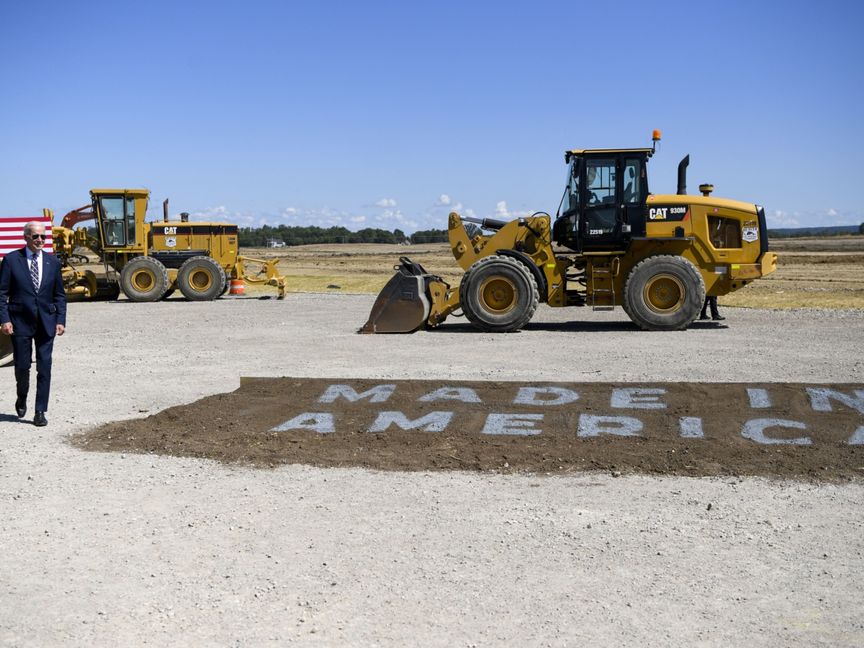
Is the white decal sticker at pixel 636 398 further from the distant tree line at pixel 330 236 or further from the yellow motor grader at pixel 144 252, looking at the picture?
the distant tree line at pixel 330 236

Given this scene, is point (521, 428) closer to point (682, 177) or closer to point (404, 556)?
point (404, 556)

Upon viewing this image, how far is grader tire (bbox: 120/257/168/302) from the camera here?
26.3 metres

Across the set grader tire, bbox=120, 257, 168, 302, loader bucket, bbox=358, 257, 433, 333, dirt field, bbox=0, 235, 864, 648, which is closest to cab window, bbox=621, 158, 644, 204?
loader bucket, bbox=358, 257, 433, 333

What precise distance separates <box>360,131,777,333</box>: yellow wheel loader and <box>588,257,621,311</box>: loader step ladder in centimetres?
2

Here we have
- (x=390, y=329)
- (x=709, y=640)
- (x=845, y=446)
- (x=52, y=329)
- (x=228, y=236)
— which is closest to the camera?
(x=709, y=640)

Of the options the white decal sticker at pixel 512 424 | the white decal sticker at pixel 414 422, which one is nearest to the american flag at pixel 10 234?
the white decal sticker at pixel 414 422

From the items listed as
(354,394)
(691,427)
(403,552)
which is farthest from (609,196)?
(403,552)

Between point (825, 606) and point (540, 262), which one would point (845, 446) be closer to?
point (825, 606)

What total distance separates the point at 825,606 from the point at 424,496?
2958mm

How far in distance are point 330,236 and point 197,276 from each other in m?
97.3

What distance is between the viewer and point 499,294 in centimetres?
1792

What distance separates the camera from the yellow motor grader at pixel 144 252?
26453 mm

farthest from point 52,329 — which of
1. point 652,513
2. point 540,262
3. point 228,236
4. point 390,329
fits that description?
point 228,236

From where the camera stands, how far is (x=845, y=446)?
8344 millimetres
